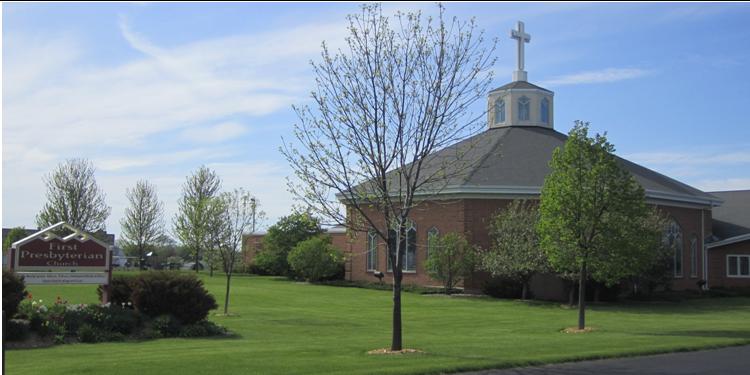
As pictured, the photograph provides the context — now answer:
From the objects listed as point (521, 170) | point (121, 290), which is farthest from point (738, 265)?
point (121, 290)

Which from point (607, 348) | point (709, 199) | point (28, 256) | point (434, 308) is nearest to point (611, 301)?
point (434, 308)

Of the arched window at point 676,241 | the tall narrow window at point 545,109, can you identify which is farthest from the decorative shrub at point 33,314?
the tall narrow window at point 545,109

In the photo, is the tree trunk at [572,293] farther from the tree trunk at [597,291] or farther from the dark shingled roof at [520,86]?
the dark shingled roof at [520,86]

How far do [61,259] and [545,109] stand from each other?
118 ft

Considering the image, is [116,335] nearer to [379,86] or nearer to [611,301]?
[379,86]

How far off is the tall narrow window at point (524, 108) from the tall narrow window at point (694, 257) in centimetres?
1221

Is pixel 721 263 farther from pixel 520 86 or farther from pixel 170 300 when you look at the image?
pixel 170 300

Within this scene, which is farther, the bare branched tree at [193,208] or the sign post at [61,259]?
the bare branched tree at [193,208]

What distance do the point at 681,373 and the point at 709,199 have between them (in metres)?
37.0

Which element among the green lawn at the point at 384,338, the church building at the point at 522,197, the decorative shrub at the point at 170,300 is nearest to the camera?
the green lawn at the point at 384,338

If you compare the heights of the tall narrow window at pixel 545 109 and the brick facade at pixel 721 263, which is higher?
the tall narrow window at pixel 545 109

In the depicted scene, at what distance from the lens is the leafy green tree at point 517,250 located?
34875 millimetres

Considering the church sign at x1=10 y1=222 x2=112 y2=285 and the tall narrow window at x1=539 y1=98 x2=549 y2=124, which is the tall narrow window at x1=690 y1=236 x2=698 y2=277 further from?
the church sign at x1=10 y1=222 x2=112 y2=285

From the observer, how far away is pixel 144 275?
2036 cm
